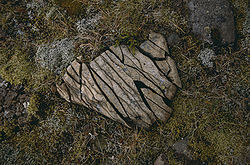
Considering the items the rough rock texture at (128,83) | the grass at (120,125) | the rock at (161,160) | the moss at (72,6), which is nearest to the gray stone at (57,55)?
the grass at (120,125)

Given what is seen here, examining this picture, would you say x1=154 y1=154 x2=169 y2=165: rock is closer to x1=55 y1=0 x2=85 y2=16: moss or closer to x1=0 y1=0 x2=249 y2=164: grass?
x1=0 y1=0 x2=249 y2=164: grass

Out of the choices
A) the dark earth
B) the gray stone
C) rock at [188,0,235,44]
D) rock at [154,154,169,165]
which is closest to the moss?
the gray stone

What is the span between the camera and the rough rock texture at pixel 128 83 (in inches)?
157

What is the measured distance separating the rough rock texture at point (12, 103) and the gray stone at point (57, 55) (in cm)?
84

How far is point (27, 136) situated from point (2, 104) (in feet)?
3.19

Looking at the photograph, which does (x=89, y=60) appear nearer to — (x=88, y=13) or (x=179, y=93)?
(x=88, y=13)

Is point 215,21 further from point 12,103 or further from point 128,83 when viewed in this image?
point 12,103

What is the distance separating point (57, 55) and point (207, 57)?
338 cm

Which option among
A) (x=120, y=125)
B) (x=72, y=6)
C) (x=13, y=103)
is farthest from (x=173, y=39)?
(x=13, y=103)

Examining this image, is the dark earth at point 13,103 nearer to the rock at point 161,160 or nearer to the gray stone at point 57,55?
the gray stone at point 57,55

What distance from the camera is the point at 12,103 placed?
4.32 meters

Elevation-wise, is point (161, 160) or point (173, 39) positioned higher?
point (173, 39)

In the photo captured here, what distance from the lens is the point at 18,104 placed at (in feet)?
14.1

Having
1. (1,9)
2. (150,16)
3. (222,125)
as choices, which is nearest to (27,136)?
(1,9)
